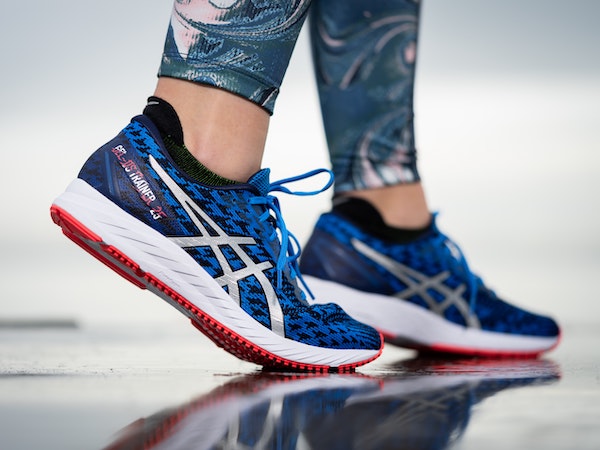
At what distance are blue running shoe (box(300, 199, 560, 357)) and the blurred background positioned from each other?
2290 mm

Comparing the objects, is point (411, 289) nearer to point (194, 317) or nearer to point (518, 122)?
point (194, 317)

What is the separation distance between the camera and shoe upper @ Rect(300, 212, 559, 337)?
1.32 meters

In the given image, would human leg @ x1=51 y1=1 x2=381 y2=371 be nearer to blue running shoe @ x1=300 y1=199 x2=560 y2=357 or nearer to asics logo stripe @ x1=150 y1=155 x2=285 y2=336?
asics logo stripe @ x1=150 y1=155 x2=285 y2=336

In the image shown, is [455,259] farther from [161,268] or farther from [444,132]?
[444,132]

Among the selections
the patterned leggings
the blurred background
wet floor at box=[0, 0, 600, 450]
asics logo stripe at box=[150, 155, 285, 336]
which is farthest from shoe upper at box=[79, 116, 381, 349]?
the blurred background

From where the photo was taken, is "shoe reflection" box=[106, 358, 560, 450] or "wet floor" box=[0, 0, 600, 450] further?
"wet floor" box=[0, 0, 600, 450]

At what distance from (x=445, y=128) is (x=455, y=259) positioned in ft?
9.38

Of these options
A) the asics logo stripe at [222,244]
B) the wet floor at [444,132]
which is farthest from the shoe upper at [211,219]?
the wet floor at [444,132]

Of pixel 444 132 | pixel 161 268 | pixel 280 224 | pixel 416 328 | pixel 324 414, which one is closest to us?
pixel 324 414

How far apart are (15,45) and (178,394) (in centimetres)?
347

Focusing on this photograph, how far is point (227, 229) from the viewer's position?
921 mm

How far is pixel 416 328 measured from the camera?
1.31m

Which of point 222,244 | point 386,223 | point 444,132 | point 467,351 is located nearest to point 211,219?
point 222,244

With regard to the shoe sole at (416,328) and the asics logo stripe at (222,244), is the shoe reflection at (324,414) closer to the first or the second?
the asics logo stripe at (222,244)
